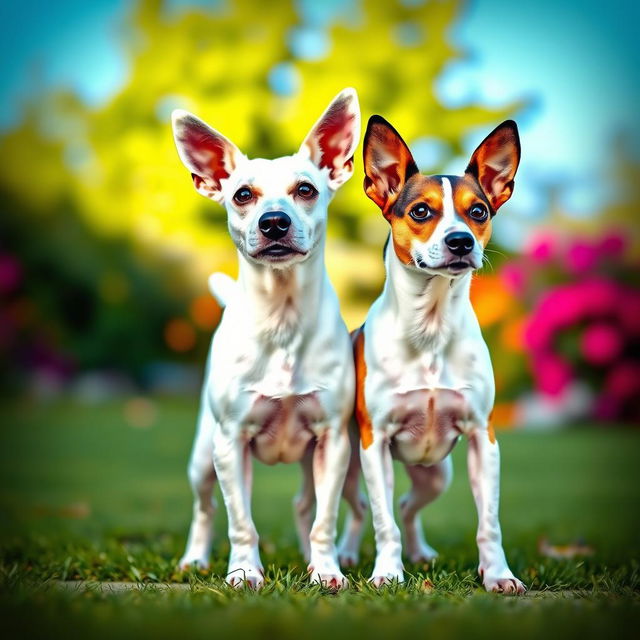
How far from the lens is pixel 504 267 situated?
12953 millimetres

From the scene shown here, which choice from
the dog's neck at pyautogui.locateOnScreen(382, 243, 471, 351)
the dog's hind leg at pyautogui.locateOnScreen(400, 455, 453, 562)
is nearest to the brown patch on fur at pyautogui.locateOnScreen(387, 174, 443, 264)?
the dog's neck at pyautogui.locateOnScreen(382, 243, 471, 351)

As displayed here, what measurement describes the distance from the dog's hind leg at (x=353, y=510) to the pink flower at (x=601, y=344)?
7.60m

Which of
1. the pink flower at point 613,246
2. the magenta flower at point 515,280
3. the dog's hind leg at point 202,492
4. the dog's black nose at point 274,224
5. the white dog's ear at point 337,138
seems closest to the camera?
the dog's black nose at point 274,224

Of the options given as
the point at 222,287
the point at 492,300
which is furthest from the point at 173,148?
the point at 222,287

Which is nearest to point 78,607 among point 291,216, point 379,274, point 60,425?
point 291,216

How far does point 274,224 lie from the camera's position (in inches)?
133

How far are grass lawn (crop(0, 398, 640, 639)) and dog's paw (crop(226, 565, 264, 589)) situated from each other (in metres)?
0.06

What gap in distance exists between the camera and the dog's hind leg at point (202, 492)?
4.09 m

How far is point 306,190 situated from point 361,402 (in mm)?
933

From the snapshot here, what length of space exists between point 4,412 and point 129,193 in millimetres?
7533

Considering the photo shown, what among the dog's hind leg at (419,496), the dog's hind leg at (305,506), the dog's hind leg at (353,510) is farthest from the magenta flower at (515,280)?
the dog's hind leg at (305,506)

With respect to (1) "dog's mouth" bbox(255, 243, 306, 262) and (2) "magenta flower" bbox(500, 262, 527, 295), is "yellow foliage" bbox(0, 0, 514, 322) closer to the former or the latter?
(2) "magenta flower" bbox(500, 262, 527, 295)

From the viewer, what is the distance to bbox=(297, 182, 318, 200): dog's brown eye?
3568 mm

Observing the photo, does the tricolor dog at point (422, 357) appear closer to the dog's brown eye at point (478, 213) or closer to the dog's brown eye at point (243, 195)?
the dog's brown eye at point (478, 213)
